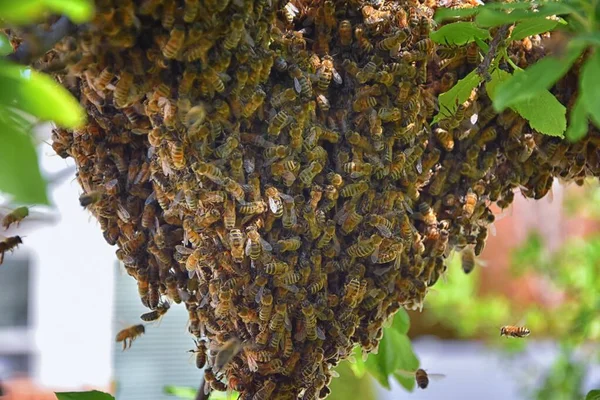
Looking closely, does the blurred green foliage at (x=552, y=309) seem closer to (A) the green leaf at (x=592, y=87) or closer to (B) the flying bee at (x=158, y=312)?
(B) the flying bee at (x=158, y=312)

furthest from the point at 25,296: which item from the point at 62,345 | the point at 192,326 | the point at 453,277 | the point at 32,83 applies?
the point at 32,83

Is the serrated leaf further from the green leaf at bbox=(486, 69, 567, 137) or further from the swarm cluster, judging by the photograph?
the green leaf at bbox=(486, 69, 567, 137)

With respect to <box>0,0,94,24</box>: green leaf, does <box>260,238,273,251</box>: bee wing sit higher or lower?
lower

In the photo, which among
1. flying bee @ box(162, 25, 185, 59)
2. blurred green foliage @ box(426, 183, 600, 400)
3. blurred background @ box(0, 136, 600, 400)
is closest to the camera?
flying bee @ box(162, 25, 185, 59)

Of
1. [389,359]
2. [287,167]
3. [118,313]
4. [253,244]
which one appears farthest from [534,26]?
[118,313]

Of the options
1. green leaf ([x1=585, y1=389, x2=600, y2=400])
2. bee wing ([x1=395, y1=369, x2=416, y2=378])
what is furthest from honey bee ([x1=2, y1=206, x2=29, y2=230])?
green leaf ([x1=585, y1=389, x2=600, y2=400])

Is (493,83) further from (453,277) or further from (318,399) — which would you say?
(453,277)

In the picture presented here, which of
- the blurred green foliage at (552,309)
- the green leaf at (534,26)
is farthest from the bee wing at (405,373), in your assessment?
the blurred green foliage at (552,309)
